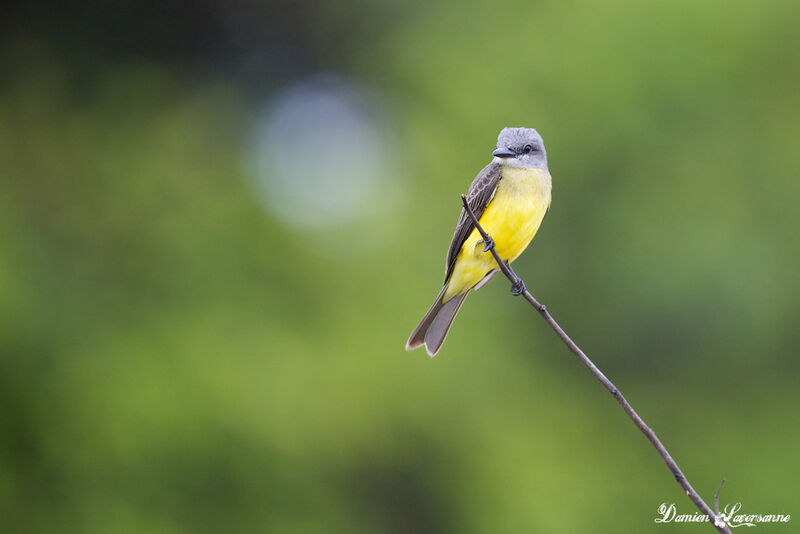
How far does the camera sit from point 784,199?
8711 millimetres

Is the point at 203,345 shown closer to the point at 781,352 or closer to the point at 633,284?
the point at 633,284

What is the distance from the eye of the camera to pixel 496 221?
141 inches

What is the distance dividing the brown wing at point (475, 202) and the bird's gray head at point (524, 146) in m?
0.19

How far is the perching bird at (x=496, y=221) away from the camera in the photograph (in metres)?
3.54

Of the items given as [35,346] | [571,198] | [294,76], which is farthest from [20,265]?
[571,198]

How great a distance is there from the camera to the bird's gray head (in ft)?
10.7

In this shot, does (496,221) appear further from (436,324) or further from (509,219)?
(436,324)

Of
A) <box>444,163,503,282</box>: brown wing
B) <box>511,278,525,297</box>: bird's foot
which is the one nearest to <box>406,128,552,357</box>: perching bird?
<box>444,163,503,282</box>: brown wing

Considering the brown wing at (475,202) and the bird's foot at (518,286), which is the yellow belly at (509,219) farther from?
the bird's foot at (518,286)

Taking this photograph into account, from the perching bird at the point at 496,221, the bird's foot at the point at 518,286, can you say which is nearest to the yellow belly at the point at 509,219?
the perching bird at the point at 496,221

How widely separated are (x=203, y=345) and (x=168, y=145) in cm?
267

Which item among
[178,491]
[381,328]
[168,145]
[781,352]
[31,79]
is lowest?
[781,352]

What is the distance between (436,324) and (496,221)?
499 mm

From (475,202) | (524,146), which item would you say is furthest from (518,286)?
(475,202)
